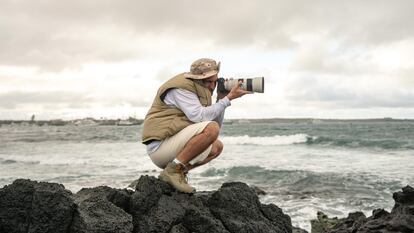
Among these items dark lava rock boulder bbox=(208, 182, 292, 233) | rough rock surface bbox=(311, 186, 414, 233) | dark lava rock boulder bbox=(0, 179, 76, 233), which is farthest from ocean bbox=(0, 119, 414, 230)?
dark lava rock boulder bbox=(0, 179, 76, 233)

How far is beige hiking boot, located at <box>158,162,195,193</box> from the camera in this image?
14.5 ft

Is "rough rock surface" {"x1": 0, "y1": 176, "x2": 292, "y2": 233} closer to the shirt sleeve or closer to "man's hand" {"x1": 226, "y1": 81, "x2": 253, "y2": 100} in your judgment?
the shirt sleeve

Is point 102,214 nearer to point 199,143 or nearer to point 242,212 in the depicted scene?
point 199,143

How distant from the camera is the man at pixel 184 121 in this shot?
175 inches

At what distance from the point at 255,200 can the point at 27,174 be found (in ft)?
Result: 47.4

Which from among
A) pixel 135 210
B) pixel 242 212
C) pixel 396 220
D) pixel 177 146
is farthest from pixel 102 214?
pixel 396 220

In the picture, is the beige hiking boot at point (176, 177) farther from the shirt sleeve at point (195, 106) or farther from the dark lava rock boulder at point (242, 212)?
the shirt sleeve at point (195, 106)

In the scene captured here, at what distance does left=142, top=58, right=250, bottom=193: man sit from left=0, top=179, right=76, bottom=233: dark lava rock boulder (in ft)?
3.45

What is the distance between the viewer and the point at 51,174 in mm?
17562

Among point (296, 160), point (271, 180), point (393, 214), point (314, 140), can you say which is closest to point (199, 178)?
point (271, 180)

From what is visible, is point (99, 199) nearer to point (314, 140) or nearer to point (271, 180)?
point (271, 180)

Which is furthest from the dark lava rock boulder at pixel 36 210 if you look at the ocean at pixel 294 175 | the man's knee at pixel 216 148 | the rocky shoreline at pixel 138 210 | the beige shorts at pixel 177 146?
the ocean at pixel 294 175

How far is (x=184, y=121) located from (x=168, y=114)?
0.16 meters

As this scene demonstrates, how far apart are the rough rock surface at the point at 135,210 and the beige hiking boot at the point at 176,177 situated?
0.18 ft
